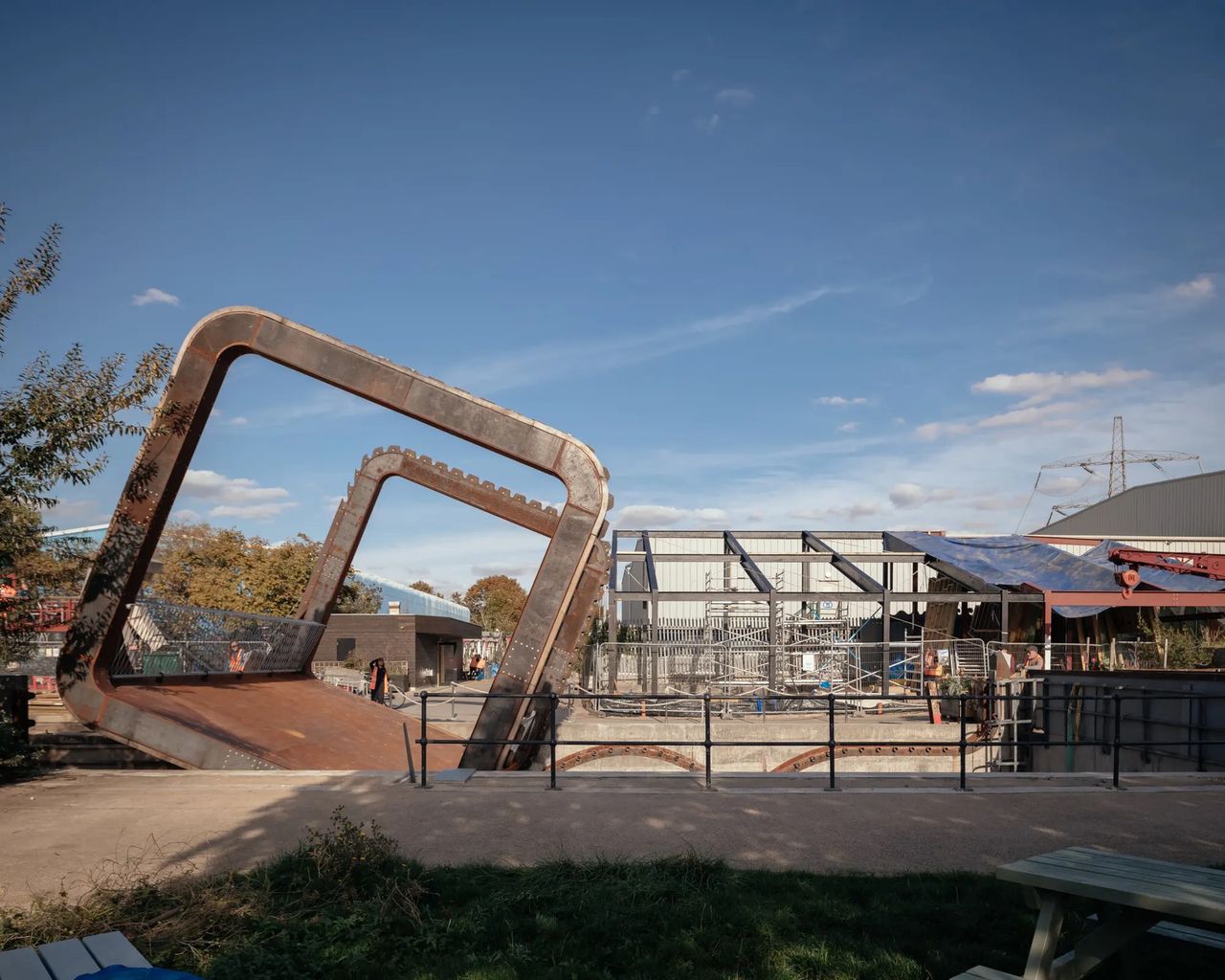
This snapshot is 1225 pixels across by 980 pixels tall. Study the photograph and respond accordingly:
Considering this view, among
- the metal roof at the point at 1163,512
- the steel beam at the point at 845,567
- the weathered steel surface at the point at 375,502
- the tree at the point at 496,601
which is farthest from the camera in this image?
the tree at the point at 496,601

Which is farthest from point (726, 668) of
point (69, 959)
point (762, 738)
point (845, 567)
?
point (69, 959)

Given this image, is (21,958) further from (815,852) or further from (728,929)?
(815,852)

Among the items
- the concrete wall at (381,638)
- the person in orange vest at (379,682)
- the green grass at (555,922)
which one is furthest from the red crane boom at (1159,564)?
the concrete wall at (381,638)

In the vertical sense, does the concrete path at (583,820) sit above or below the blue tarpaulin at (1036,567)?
below

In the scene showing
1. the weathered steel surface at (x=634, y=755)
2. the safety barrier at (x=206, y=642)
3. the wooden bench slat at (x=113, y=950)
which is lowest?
the weathered steel surface at (x=634, y=755)

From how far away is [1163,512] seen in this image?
50.3 metres

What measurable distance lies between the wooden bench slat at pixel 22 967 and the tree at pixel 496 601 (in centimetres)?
8359

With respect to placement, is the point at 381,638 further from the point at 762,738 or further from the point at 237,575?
the point at 762,738

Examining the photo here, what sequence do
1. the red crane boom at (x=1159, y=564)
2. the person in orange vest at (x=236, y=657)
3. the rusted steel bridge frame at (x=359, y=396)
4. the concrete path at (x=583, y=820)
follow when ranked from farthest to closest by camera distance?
the red crane boom at (x=1159, y=564)
the person in orange vest at (x=236, y=657)
the rusted steel bridge frame at (x=359, y=396)
the concrete path at (x=583, y=820)

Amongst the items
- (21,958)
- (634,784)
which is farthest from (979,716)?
(21,958)

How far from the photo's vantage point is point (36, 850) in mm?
7457

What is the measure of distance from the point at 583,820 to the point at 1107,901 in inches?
199

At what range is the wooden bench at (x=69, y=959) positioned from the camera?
405 centimetres

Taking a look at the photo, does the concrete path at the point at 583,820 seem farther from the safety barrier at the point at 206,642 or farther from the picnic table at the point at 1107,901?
the safety barrier at the point at 206,642
